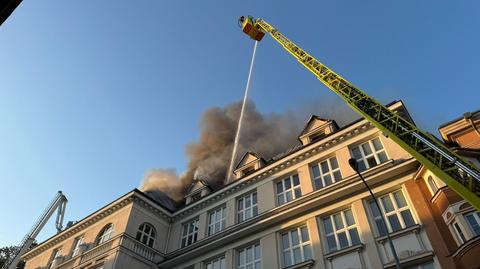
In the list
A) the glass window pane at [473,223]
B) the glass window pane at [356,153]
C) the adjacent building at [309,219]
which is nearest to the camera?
the glass window pane at [473,223]

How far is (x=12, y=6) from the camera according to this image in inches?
208

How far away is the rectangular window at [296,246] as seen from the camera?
55.6ft

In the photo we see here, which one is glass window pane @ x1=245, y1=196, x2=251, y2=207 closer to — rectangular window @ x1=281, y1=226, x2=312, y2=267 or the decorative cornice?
rectangular window @ x1=281, y1=226, x2=312, y2=267

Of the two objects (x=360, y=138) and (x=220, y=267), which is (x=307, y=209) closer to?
(x=360, y=138)

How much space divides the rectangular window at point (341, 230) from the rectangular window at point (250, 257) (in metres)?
3.97

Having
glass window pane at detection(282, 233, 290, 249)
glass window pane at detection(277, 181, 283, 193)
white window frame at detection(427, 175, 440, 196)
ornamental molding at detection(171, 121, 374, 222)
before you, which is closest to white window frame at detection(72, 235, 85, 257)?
ornamental molding at detection(171, 121, 374, 222)

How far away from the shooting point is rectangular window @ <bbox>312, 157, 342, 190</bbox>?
18812mm

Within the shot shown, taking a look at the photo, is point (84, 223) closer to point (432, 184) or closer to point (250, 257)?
point (250, 257)

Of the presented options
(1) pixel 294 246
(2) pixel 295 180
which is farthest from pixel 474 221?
(2) pixel 295 180

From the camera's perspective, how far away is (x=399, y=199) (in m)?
15.9

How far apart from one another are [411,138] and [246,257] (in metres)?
10.7

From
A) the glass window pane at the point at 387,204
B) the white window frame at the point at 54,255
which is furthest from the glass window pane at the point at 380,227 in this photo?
the white window frame at the point at 54,255

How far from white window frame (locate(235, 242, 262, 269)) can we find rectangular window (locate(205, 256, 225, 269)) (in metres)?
1.08

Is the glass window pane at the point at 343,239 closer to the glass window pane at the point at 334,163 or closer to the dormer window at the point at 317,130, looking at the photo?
the glass window pane at the point at 334,163
